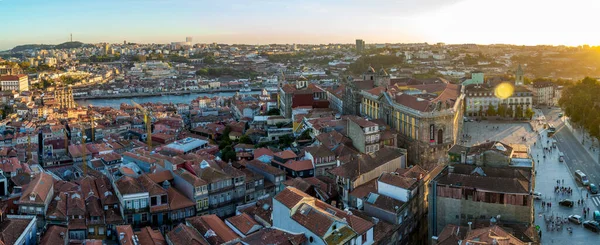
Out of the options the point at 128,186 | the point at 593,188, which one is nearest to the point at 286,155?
the point at 128,186

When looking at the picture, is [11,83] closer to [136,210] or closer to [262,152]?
[262,152]

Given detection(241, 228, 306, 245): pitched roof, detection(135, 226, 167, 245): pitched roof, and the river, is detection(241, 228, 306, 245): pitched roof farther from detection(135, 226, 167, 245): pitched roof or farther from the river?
the river

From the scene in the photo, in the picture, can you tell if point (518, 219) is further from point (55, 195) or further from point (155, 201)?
point (55, 195)

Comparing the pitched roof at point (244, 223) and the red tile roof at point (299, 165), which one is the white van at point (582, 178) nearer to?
the red tile roof at point (299, 165)

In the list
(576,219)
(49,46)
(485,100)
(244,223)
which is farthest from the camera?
(49,46)

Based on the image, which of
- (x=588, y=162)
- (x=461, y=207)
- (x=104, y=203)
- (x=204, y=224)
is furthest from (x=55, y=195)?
(x=588, y=162)
